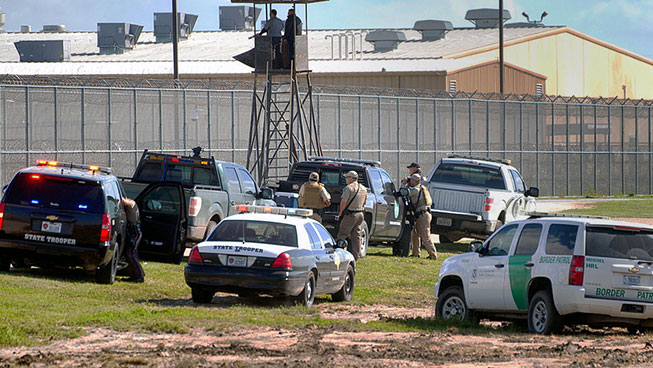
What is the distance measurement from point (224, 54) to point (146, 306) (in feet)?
155

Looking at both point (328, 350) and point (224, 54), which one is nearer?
point (328, 350)

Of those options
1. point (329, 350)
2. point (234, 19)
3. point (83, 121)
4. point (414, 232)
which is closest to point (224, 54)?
point (234, 19)

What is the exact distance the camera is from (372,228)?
2255cm

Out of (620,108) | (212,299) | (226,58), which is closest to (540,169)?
(620,108)

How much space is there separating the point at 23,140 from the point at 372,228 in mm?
9130

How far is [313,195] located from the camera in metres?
20.9

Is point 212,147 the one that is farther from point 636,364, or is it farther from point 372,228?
point 636,364

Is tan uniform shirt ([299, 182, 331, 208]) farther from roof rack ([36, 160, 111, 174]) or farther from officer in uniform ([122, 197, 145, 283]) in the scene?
roof rack ([36, 160, 111, 174])

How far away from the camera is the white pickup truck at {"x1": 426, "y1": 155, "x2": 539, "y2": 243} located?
24.0m

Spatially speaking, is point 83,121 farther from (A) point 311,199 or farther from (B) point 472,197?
(B) point 472,197

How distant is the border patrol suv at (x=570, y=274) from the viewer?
12.3 metres

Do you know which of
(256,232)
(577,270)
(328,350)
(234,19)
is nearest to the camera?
(328,350)

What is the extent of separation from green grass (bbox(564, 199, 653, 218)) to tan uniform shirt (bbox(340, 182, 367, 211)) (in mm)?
18175

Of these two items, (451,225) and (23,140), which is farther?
(23,140)
